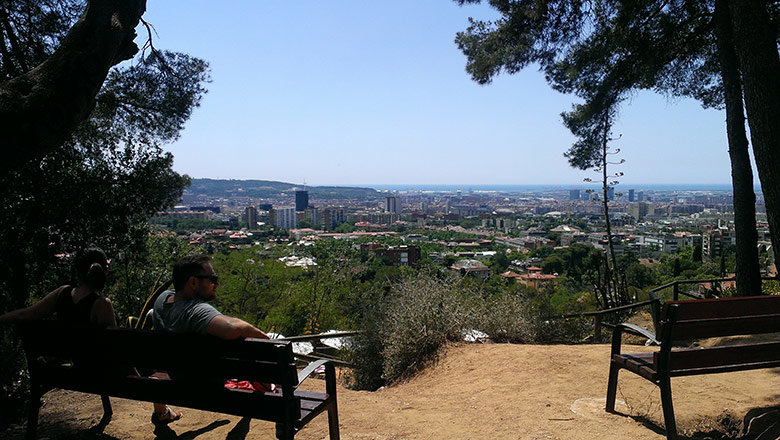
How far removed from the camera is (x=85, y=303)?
2932 millimetres

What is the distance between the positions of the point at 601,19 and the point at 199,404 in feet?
25.9

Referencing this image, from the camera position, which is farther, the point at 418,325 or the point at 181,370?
the point at 418,325

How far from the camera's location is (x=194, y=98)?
788 cm

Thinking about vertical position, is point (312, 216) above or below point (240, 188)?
below

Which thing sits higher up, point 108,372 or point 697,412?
point 108,372

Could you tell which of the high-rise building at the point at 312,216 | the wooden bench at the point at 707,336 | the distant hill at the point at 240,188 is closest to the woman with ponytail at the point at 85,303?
the wooden bench at the point at 707,336

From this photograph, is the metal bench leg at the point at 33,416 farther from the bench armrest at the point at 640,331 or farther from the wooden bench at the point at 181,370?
the bench armrest at the point at 640,331

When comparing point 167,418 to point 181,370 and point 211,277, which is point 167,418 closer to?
point 181,370

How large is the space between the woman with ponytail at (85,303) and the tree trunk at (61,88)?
72 cm

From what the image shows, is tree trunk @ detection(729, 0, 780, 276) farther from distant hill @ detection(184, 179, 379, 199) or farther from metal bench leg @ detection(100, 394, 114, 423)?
distant hill @ detection(184, 179, 379, 199)

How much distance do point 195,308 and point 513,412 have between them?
235 centimetres

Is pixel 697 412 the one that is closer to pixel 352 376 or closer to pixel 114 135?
pixel 352 376

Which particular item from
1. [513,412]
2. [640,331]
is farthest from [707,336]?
[513,412]

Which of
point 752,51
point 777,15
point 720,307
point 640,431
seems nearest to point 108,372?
point 640,431
